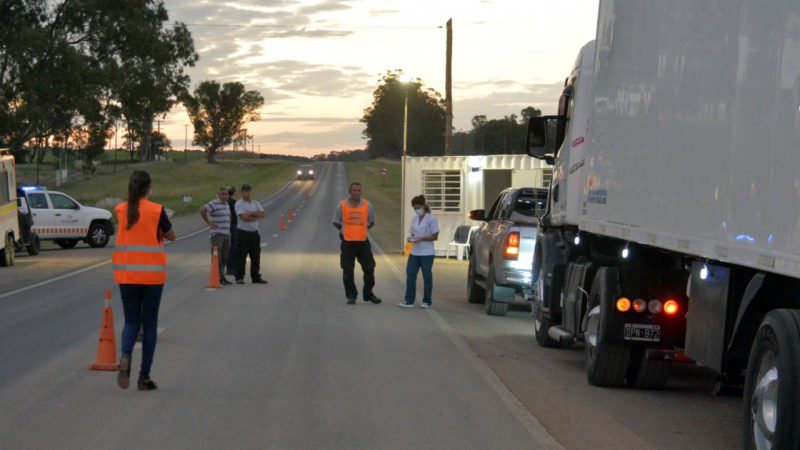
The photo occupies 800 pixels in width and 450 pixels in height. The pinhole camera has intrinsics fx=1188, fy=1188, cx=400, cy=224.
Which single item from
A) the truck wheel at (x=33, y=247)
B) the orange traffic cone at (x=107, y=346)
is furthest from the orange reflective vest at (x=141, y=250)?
the truck wheel at (x=33, y=247)

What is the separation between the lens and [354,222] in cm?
1900

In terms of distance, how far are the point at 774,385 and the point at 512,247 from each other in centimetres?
1040

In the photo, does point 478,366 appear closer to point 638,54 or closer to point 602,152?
point 602,152

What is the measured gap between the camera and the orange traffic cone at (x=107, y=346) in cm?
1102

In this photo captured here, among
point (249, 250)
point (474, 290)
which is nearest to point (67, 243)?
point (249, 250)

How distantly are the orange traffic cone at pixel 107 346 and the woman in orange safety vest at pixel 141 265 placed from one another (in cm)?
105

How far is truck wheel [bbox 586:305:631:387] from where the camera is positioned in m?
10.6

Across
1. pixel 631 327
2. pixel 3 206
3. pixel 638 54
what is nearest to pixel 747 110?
pixel 638 54

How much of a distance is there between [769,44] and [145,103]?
4341 centimetres

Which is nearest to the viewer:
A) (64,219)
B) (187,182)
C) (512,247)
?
(512,247)

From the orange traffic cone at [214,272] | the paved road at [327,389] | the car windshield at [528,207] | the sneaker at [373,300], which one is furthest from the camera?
the orange traffic cone at [214,272]

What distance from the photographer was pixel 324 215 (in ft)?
214

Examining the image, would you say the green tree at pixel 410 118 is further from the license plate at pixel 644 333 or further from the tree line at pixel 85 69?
the license plate at pixel 644 333

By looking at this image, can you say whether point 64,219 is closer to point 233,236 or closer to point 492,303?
point 233,236
